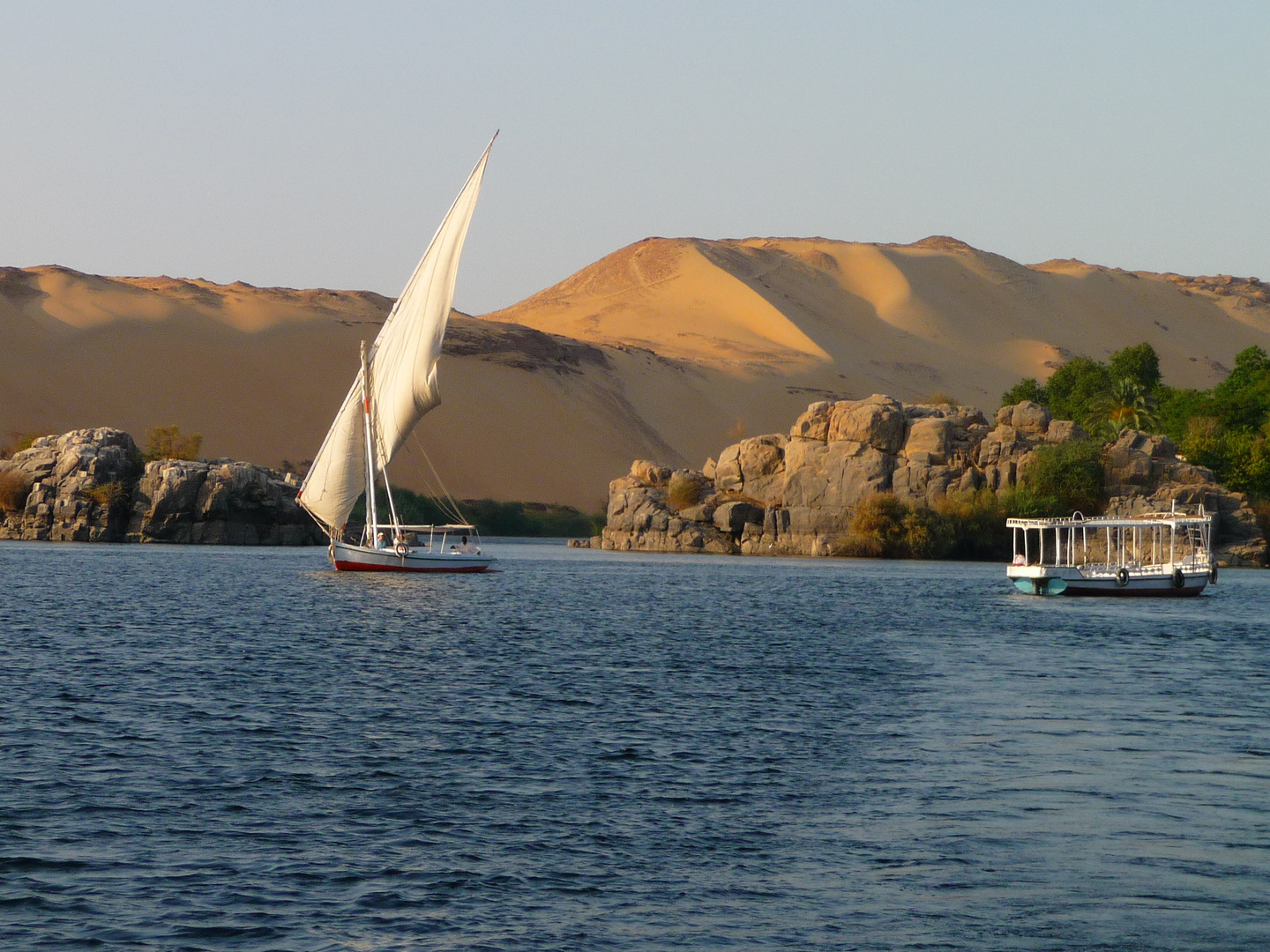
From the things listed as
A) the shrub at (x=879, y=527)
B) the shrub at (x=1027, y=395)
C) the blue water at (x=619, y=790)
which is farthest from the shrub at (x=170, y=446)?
the shrub at (x=1027, y=395)

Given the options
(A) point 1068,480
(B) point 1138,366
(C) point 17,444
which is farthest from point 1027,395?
(C) point 17,444

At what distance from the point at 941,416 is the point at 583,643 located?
54.2 metres

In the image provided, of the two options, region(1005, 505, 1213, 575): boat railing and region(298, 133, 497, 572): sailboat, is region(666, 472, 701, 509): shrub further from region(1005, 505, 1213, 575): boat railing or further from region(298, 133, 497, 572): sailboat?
region(298, 133, 497, 572): sailboat

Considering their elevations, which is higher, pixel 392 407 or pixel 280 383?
pixel 280 383

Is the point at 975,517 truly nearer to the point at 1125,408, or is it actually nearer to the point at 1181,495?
the point at 1181,495

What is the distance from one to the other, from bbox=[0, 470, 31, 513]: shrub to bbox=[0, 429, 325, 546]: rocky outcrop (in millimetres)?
81

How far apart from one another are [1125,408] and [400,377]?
56.9 metres

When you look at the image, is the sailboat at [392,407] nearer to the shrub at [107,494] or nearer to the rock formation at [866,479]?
the shrub at [107,494]

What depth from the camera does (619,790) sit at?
612 inches

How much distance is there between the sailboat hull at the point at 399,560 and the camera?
54.3 meters

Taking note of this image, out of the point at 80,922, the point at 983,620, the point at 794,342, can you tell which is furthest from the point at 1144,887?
the point at 794,342

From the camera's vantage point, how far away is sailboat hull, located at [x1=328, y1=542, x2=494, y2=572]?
178 feet

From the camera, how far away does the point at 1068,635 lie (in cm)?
3609

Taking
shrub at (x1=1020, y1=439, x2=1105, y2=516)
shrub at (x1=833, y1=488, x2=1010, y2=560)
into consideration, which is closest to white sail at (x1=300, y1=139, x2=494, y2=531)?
shrub at (x1=833, y1=488, x2=1010, y2=560)
